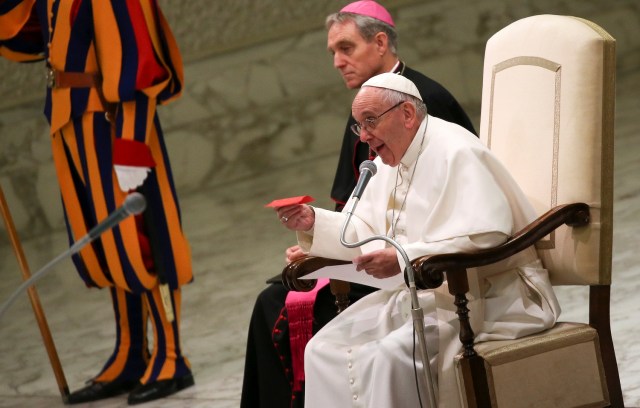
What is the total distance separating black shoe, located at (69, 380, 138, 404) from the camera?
535 cm

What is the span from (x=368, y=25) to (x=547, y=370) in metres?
1.49

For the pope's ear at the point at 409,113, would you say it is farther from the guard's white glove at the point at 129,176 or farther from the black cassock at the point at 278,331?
the guard's white glove at the point at 129,176

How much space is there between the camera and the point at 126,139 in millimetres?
5023

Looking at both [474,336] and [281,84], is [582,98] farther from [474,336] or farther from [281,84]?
[281,84]

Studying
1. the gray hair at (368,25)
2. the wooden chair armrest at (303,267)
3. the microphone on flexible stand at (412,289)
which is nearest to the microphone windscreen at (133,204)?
the microphone on flexible stand at (412,289)

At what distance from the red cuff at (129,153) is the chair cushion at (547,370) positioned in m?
2.06

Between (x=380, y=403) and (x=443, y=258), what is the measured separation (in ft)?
1.49

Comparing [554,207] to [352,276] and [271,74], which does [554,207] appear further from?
[271,74]

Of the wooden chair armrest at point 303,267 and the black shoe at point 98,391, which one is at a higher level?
the wooden chair armrest at point 303,267

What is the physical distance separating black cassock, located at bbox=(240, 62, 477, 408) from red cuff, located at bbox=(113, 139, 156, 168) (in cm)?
101

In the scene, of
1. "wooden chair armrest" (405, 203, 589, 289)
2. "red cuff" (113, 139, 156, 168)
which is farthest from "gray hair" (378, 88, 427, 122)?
"red cuff" (113, 139, 156, 168)

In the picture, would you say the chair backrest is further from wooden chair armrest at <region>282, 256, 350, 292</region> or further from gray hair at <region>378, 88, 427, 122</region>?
wooden chair armrest at <region>282, 256, 350, 292</region>

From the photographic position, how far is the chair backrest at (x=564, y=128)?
356 centimetres

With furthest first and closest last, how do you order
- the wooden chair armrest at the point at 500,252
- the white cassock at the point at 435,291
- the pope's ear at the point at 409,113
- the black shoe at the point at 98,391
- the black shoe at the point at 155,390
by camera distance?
the black shoe at the point at 98,391 → the black shoe at the point at 155,390 → the pope's ear at the point at 409,113 → the white cassock at the point at 435,291 → the wooden chair armrest at the point at 500,252
